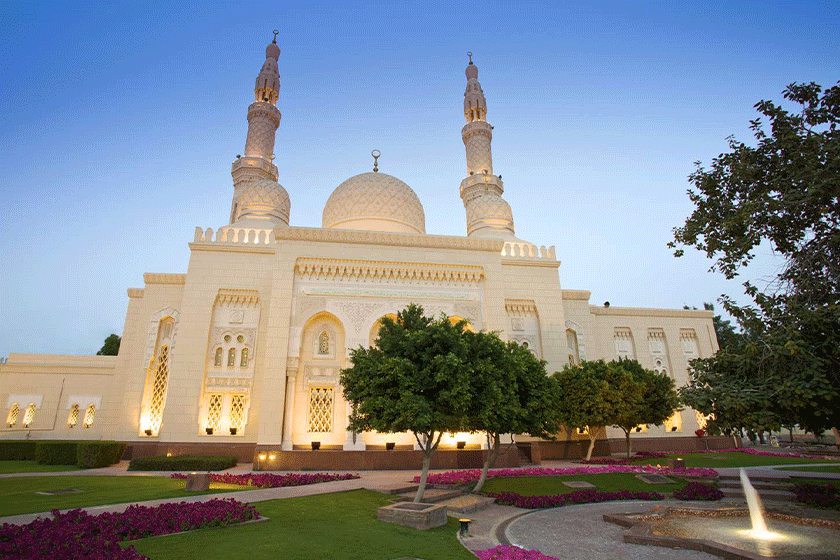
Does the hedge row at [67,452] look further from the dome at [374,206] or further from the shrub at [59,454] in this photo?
the dome at [374,206]

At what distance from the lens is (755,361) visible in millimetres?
7609

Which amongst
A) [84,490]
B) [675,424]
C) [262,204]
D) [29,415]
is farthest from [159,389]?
[675,424]

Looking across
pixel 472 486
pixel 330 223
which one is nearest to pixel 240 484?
pixel 472 486

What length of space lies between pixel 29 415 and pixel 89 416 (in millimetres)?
2758

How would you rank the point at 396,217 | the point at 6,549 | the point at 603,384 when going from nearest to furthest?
the point at 6,549 < the point at 603,384 < the point at 396,217

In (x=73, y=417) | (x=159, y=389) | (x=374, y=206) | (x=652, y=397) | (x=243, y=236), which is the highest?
(x=374, y=206)

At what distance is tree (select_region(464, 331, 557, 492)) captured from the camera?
34.6 ft

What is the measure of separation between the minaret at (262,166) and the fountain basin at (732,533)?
888 inches

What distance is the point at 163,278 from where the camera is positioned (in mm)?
22375

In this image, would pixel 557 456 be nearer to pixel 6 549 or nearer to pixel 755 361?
pixel 755 361

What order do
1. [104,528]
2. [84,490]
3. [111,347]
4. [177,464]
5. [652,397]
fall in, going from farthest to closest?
[111,347] < [652,397] < [177,464] < [84,490] < [104,528]

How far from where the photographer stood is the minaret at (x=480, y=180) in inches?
1133

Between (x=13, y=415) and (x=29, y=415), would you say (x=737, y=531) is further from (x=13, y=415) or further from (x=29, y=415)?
(x=13, y=415)

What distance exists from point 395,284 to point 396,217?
6196mm
